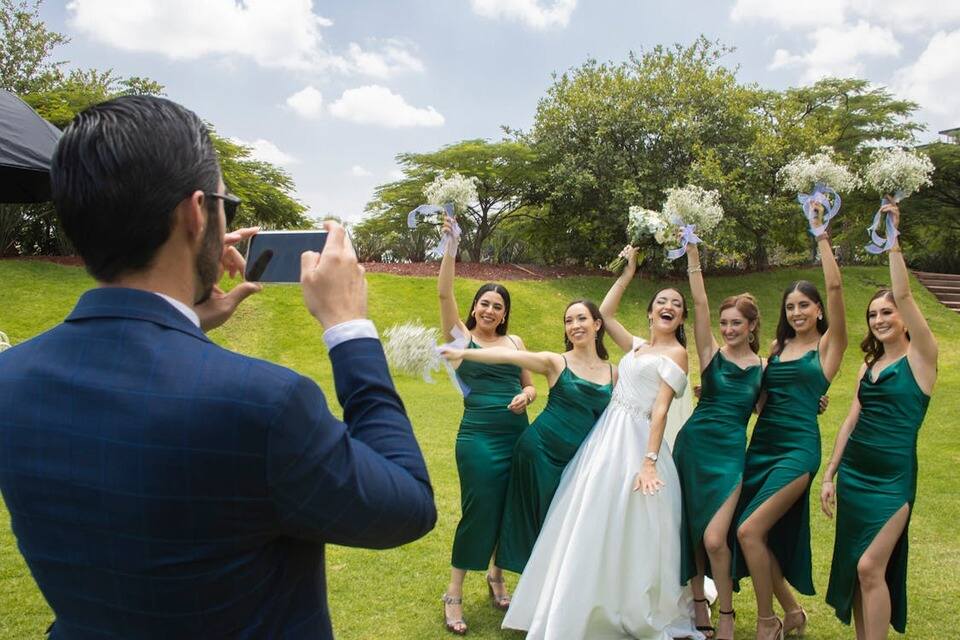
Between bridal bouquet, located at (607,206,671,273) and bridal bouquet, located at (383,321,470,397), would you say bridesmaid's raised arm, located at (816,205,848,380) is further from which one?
bridal bouquet, located at (383,321,470,397)

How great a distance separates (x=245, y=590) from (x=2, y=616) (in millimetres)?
4740

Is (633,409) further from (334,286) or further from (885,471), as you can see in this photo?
(334,286)

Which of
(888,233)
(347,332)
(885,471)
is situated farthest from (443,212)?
(347,332)

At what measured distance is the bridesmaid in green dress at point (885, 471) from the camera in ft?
14.0

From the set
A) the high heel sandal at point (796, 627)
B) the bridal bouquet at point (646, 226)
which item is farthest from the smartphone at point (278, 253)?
the high heel sandal at point (796, 627)

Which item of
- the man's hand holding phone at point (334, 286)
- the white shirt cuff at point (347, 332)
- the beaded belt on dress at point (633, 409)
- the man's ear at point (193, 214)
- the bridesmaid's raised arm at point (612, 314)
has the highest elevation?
the man's ear at point (193, 214)

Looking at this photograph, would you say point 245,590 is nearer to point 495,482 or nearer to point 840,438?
point 495,482

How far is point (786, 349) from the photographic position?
5.09 m

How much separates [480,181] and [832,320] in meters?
22.4

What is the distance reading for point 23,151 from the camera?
184 inches

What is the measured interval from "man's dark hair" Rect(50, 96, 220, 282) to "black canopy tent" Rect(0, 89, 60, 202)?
4.01m

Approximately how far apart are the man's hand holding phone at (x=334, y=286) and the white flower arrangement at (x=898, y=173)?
166 inches

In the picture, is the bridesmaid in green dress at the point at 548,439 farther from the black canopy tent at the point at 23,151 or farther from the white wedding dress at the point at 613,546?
the black canopy tent at the point at 23,151

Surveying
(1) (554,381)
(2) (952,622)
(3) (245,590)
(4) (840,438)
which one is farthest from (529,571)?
(3) (245,590)
